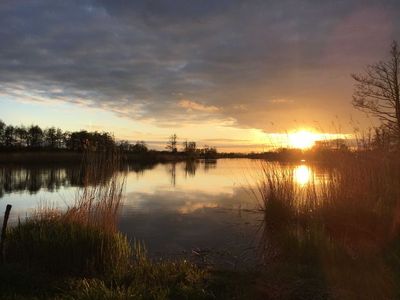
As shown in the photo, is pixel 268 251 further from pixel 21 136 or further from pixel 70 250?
pixel 21 136

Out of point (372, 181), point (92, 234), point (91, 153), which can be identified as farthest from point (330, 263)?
point (91, 153)

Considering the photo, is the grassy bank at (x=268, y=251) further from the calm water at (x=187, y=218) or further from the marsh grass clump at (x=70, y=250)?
the calm water at (x=187, y=218)

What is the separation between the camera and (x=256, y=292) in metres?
4.61

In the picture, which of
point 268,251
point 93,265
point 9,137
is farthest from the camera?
point 9,137

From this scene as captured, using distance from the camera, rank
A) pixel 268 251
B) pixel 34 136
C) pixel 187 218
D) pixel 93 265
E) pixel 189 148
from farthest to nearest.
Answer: pixel 189 148
pixel 34 136
pixel 187 218
pixel 268 251
pixel 93 265

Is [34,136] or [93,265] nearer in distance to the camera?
[93,265]

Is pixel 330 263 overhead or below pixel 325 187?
below

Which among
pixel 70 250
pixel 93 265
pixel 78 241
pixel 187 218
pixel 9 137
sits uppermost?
pixel 9 137

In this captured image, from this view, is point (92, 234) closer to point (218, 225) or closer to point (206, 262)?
point (206, 262)

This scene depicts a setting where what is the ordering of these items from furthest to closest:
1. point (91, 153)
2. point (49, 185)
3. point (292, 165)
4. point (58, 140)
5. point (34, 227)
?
1. point (58, 140)
2. point (49, 185)
3. point (292, 165)
4. point (91, 153)
5. point (34, 227)

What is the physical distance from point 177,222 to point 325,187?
4308 mm

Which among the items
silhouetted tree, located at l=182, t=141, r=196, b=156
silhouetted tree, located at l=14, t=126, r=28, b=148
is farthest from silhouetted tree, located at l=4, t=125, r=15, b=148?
silhouetted tree, located at l=182, t=141, r=196, b=156

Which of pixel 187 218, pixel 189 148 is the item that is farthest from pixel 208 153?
pixel 187 218

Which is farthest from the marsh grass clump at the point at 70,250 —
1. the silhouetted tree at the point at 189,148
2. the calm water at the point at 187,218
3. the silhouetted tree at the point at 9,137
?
the silhouetted tree at the point at 189,148
